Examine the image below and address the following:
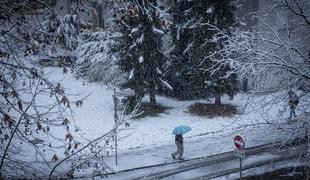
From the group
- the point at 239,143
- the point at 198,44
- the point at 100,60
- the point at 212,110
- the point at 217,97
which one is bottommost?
the point at 239,143

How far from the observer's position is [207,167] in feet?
50.7

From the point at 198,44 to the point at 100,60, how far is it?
7.09m

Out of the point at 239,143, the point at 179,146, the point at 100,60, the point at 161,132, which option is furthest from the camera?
the point at 100,60

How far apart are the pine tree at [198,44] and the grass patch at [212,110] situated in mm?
898

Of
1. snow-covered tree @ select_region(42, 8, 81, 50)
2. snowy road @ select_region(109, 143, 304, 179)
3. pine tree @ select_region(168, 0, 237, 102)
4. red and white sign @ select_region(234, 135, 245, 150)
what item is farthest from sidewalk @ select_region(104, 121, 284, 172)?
snow-covered tree @ select_region(42, 8, 81, 50)

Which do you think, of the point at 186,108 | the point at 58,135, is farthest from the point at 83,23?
the point at 186,108

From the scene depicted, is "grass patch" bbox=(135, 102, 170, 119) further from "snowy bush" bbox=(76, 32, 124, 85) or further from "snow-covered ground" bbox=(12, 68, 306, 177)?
"snowy bush" bbox=(76, 32, 124, 85)

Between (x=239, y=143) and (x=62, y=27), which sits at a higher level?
(x=62, y=27)

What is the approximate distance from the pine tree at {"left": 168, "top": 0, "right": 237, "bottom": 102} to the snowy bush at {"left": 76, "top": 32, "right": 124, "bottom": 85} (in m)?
4.02

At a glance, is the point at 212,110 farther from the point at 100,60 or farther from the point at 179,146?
the point at 100,60

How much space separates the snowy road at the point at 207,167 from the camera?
14.6 meters

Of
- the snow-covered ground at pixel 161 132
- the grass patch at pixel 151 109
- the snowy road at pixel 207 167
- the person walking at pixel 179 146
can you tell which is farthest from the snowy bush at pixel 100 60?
the snowy road at pixel 207 167

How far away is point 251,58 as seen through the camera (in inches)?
410

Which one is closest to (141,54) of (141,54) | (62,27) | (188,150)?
(141,54)
